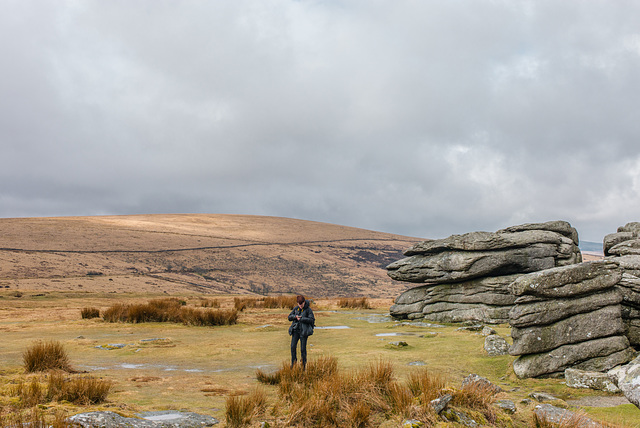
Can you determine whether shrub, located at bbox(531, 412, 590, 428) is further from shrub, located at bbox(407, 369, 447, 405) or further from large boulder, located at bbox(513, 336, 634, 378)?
large boulder, located at bbox(513, 336, 634, 378)

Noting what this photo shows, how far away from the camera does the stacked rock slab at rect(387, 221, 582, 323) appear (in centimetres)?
2305

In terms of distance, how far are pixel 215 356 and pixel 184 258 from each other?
65.9m

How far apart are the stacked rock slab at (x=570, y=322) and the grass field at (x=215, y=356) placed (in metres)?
0.75

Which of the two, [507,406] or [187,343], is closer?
[507,406]

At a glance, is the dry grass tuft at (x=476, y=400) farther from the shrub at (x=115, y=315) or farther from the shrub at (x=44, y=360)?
the shrub at (x=115, y=315)

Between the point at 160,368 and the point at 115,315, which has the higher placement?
the point at 160,368

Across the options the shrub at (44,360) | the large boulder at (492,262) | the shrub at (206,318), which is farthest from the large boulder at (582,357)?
the shrub at (206,318)

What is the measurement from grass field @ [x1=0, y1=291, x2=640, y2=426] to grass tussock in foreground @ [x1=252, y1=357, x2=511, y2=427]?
42 centimetres

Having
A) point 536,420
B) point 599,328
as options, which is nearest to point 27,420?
point 536,420

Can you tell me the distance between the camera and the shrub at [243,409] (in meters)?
7.09

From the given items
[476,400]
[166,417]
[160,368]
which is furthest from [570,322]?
[160,368]

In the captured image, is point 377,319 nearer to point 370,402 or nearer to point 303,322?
point 303,322

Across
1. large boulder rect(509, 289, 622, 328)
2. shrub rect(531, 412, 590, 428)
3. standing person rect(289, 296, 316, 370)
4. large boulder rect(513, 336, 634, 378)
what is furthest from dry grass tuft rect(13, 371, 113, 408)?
large boulder rect(509, 289, 622, 328)

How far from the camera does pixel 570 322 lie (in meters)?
11.2
